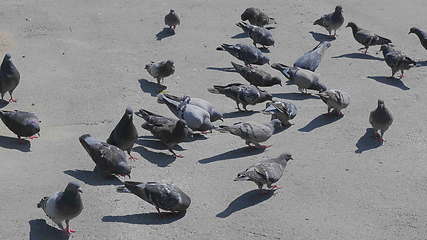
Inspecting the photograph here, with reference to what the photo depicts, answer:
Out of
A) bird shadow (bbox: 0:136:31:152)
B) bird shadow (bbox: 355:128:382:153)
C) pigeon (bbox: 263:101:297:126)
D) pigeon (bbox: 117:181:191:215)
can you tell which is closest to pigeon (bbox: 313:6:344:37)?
pigeon (bbox: 263:101:297:126)

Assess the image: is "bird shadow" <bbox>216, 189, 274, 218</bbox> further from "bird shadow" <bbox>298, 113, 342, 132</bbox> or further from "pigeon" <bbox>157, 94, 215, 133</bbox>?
"bird shadow" <bbox>298, 113, 342, 132</bbox>

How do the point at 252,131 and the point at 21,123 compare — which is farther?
the point at 252,131

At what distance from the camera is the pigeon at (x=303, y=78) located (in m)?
14.9

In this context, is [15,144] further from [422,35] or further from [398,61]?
[422,35]

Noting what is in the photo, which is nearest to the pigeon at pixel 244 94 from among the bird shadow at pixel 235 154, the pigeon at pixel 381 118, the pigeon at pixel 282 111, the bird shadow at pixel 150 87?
the pigeon at pixel 282 111

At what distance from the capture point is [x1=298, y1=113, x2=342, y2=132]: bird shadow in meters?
13.7

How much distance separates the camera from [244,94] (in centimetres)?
1406

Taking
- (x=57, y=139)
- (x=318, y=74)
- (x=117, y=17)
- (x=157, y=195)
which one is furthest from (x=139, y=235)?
(x=117, y=17)

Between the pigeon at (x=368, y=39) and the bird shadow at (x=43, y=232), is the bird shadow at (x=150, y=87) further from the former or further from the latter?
the bird shadow at (x=43, y=232)

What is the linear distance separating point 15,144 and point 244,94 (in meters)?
3.98

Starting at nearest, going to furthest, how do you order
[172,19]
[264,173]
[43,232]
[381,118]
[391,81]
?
1. [43,232]
2. [264,173]
3. [381,118]
4. [391,81]
5. [172,19]

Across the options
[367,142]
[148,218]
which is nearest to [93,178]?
[148,218]

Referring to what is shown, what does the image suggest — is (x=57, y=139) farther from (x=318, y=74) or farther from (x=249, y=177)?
(x=318, y=74)

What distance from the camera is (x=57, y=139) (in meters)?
12.9
